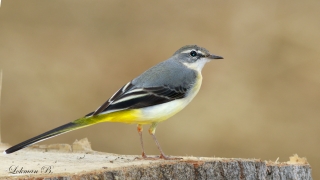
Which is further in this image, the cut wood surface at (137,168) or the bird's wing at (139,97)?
the bird's wing at (139,97)

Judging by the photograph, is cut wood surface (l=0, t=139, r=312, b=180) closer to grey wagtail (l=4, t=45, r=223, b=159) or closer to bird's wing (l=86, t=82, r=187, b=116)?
grey wagtail (l=4, t=45, r=223, b=159)

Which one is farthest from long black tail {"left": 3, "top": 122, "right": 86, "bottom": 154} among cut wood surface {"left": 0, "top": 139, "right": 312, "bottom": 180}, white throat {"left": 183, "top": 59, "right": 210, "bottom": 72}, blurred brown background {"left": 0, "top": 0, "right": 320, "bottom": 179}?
blurred brown background {"left": 0, "top": 0, "right": 320, "bottom": 179}

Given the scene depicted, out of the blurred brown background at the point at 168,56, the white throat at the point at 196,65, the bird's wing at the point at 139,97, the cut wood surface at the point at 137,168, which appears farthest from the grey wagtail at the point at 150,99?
the blurred brown background at the point at 168,56

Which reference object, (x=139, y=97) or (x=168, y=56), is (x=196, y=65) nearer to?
(x=139, y=97)

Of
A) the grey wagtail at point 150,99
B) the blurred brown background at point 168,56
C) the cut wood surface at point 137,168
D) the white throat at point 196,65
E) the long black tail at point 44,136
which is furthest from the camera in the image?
Result: the blurred brown background at point 168,56

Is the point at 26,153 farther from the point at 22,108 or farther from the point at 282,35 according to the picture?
the point at 282,35

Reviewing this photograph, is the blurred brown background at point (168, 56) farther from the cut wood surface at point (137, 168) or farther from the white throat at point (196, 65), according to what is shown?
the cut wood surface at point (137, 168)
